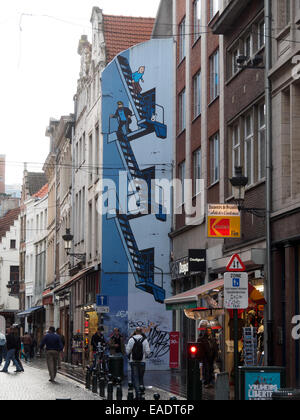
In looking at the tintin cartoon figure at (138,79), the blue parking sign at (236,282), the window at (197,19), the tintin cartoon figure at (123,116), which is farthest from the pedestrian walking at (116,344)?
the blue parking sign at (236,282)

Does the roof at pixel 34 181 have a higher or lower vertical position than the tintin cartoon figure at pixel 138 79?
higher

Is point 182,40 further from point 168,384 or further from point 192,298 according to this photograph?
point 168,384

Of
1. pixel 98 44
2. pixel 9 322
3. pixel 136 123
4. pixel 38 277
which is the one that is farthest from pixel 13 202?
pixel 136 123

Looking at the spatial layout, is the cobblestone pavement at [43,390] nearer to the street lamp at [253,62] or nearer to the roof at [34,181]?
the street lamp at [253,62]

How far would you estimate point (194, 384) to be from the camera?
1792 centimetres

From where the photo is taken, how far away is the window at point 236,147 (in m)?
26.6

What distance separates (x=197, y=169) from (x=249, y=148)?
7.57 m

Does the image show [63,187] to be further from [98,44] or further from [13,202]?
[13,202]

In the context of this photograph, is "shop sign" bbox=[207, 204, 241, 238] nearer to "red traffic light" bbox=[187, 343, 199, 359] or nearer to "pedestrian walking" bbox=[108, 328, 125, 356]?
"red traffic light" bbox=[187, 343, 199, 359]

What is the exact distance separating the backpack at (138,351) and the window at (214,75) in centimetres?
1054

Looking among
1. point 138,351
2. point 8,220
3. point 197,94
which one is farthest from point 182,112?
point 8,220

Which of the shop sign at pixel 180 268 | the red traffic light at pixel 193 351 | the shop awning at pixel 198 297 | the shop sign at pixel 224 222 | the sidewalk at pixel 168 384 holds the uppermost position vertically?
the shop sign at pixel 224 222

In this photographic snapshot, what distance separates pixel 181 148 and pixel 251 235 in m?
11.5

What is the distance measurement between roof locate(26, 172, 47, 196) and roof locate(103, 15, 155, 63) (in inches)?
1502
